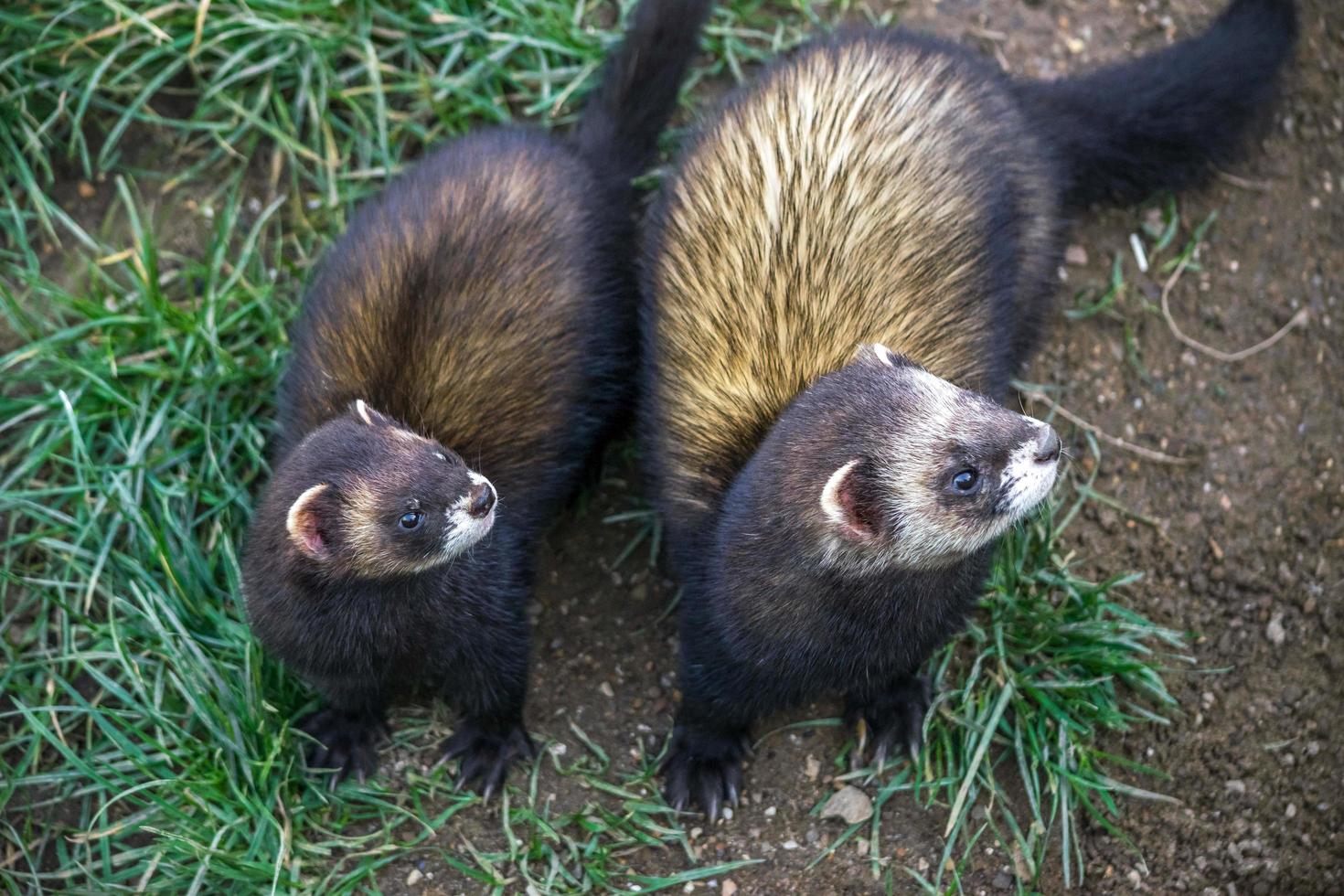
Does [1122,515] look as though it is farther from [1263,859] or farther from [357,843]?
[357,843]

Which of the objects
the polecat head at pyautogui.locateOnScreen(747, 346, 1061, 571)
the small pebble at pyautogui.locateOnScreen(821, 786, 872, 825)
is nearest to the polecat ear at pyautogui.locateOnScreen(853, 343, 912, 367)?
the polecat head at pyautogui.locateOnScreen(747, 346, 1061, 571)

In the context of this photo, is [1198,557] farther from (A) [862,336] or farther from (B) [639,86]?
(B) [639,86]

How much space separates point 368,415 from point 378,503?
0.37m

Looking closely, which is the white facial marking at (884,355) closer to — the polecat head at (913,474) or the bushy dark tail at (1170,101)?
the polecat head at (913,474)

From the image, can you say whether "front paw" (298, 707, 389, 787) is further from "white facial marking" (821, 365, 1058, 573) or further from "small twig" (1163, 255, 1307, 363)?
"small twig" (1163, 255, 1307, 363)

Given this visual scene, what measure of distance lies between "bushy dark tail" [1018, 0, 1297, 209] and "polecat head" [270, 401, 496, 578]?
2.55 metres

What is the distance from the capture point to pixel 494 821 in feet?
14.5

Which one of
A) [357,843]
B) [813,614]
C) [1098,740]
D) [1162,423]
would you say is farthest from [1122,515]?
[357,843]

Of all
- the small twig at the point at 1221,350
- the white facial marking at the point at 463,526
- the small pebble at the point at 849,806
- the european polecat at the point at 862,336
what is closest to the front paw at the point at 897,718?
the european polecat at the point at 862,336

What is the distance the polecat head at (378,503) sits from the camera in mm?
3727

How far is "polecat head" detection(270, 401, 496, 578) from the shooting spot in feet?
12.2

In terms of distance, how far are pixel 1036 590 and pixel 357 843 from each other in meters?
2.49

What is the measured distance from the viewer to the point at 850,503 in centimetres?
349

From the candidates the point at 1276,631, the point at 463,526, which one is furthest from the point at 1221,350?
the point at 463,526
